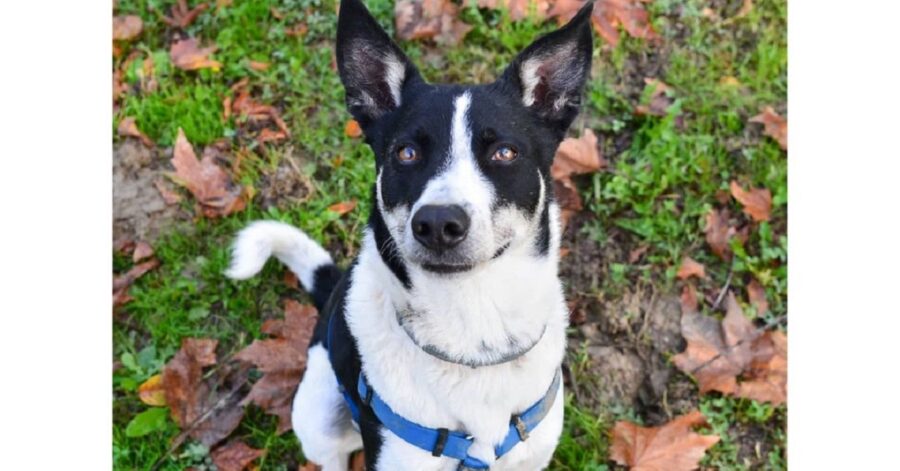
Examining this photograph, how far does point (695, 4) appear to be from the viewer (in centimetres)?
496

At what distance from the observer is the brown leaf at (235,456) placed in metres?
3.66

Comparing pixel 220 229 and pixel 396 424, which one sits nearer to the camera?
pixel 396 424

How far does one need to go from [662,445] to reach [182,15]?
3.96 meters

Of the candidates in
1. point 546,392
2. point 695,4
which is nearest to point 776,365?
point 546,392

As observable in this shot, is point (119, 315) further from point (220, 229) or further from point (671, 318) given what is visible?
point (671, 318)

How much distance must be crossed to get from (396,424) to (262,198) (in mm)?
2193

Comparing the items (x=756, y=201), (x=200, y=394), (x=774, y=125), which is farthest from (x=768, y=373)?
(x=200, y=394)

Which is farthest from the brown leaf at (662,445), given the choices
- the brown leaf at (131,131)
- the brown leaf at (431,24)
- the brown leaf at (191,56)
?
the brown leaf at (191,56)

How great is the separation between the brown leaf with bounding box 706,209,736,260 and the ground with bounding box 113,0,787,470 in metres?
0.05

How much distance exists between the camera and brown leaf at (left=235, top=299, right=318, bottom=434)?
3787 millimetres

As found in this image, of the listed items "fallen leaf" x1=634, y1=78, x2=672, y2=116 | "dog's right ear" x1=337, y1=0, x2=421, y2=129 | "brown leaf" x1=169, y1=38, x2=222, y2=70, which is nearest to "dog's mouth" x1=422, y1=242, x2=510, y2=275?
"dog's right ear" x1=337, y1=0, x2=421, y2=129

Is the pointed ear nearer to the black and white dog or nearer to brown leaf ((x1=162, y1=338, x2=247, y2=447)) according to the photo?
the black and white dog

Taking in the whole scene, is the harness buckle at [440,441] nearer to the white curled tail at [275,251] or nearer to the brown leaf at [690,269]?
the white curled tail at [275,251]

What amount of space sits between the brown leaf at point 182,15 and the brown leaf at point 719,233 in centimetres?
347
